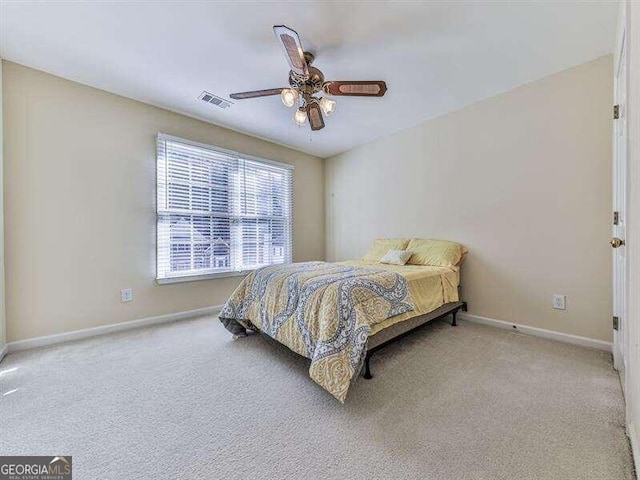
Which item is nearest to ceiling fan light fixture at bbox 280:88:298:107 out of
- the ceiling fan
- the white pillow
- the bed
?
the ceiling fan

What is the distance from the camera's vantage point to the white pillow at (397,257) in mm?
3136

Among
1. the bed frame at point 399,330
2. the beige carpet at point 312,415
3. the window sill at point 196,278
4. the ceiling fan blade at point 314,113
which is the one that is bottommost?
the beige carpet at point 312,415

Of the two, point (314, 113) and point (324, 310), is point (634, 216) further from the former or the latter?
point (314, 113)

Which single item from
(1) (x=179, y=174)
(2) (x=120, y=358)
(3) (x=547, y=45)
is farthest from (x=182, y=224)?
(3) (x=547, y=45)

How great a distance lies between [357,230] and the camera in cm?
434

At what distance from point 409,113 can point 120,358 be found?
3.92 m

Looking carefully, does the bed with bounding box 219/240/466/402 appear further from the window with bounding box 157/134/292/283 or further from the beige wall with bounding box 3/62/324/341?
the beige wall with bounding box 3/62/324/341

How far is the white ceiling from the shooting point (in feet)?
5.77

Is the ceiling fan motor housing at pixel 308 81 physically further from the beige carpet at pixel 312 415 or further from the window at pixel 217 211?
the beige carpet at pixel 312 415

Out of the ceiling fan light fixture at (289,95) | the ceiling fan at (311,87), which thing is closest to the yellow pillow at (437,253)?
the ceiling fan at (311,87)

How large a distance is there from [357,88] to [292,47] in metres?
0.59

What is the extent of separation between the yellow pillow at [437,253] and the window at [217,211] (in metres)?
2.06

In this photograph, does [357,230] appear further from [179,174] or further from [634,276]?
[634,276]

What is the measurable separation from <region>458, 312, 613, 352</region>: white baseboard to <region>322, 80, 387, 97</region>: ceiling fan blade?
2.59 metres
